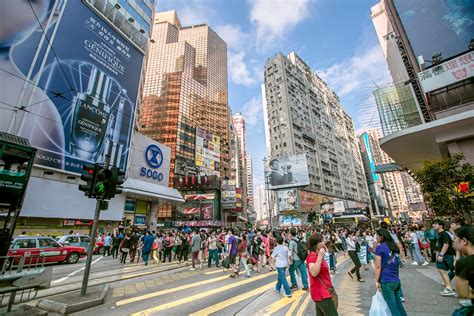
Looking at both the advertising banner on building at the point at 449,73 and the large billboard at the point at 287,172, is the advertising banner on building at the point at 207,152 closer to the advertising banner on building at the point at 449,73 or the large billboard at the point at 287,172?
the large billboard at the point at 287,172

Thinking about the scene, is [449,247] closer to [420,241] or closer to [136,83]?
[420,241]

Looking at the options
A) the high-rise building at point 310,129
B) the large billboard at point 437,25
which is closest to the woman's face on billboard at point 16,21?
the large billboard at point 437,25

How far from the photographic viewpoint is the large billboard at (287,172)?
151 ft

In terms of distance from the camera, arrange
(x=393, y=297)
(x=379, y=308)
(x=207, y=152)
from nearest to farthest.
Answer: (x=379, y=308), (x=393, y=297), (x=207, y=152)

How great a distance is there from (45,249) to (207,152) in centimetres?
5216

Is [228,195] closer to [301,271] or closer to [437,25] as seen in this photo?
[437,25]

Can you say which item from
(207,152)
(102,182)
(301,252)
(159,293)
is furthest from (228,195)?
(102,182)

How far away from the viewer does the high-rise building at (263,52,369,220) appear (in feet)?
205

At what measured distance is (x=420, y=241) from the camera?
12141 mm

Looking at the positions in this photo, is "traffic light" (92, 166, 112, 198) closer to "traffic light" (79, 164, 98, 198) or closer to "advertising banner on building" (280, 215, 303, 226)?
"traffic light" (79, 164, 98, 198)

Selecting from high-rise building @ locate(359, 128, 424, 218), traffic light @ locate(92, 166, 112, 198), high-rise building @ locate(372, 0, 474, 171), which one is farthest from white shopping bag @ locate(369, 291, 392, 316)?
high-rise building @ locate(359, 128, 424, 218)

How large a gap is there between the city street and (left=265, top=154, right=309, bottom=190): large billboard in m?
37.9

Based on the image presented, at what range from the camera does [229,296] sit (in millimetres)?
6227

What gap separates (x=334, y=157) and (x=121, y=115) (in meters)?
72.1
